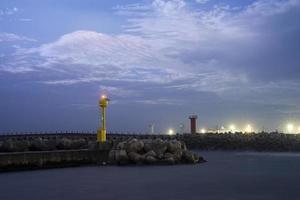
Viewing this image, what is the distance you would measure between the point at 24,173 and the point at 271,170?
13071mm

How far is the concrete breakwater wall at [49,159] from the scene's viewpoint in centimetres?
2569

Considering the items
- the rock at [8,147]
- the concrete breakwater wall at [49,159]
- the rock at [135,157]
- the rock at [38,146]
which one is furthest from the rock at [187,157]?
the rock at [8,147]

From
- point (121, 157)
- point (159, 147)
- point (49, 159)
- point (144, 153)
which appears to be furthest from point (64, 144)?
point (159, 147)

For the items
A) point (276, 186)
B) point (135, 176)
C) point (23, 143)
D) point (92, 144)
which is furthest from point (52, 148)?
point (276, 186)

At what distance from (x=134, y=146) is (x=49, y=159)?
4.91 meters

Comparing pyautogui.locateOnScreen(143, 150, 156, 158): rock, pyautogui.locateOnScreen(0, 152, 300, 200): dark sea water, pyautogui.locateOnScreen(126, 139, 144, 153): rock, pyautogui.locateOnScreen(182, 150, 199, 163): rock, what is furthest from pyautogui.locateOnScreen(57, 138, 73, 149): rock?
pyautogui.locateOnScreen(182, 150, 199, 163): rock

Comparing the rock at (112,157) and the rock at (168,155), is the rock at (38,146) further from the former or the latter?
the rock at (168,155)

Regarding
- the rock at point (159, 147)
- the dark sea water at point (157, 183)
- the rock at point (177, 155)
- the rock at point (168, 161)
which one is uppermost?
the rock at point (159, 147)

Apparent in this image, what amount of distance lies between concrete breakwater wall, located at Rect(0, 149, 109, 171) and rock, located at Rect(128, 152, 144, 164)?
4.78ft

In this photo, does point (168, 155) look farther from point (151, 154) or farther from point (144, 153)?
point (144, 153)

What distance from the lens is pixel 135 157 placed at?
1178 inches

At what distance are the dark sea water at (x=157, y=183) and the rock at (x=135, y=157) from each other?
1.05 meters

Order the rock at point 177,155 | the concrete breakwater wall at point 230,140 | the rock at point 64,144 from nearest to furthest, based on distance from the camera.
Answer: the rock at point 177,155 < the rock at point 64,144 < the concrete breakwater wall at point 230,140

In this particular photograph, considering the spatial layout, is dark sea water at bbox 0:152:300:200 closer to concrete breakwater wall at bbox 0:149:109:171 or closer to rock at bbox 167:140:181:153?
concrete breakwater wall at bbox 0:149:109:171
